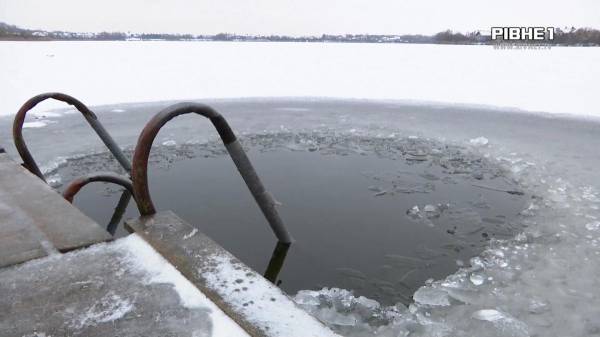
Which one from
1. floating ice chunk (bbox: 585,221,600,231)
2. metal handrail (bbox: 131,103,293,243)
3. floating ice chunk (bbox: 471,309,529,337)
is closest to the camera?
metal handrail (bbox: 131,103,293,243)

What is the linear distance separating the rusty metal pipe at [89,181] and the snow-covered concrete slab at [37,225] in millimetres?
294

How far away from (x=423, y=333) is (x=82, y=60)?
26661 mm

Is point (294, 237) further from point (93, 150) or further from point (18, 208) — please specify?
point (93, 150)

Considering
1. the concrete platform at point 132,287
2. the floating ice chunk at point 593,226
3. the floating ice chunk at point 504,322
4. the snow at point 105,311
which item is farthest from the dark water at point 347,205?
the snow at point 105,311

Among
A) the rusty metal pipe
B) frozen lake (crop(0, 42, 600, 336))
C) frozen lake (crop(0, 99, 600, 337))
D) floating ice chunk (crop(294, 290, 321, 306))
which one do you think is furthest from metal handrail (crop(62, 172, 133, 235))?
floating ice chunk (crop(294, 290, 321, 306))

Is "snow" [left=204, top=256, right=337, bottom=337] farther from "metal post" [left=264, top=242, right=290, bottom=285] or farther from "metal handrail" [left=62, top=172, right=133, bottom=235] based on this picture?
"metal handrail" [left=62, top=172, right=133, bottom=235]

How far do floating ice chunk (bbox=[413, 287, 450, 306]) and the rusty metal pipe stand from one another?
7.69 feet

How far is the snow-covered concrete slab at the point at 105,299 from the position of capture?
149cm

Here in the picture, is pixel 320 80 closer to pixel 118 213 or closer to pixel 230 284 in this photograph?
pixel 118 213

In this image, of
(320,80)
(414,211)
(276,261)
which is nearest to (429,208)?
(414,211)

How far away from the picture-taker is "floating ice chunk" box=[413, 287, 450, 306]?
283 cm

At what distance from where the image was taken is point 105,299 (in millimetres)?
1663

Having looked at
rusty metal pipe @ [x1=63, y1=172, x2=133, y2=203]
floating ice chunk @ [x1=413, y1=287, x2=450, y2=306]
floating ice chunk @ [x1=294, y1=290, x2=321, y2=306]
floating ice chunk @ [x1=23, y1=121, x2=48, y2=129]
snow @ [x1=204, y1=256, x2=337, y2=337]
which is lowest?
floating ice chunk @ [x1=413, y1=287, x2=450, y2=306]

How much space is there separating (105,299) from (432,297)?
2119 mm
